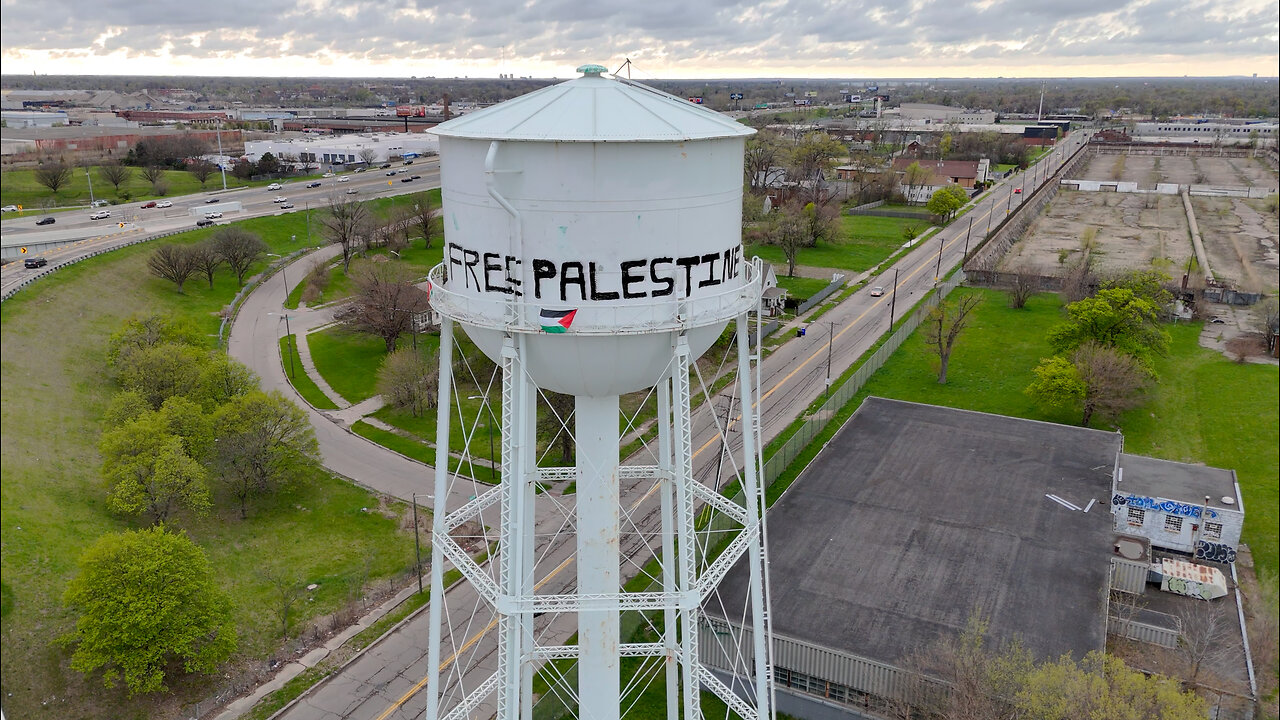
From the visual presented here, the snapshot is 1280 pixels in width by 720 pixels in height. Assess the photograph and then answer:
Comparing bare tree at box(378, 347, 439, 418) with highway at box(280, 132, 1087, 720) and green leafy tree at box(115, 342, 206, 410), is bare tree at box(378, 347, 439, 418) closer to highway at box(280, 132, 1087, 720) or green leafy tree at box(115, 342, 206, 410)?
highway at box(280, 132, 1087, 720)

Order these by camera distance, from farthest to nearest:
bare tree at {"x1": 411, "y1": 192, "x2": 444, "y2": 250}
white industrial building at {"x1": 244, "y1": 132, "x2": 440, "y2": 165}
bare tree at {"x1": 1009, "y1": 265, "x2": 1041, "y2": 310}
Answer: white industrial building at {"x1": 244, "y1": 132, "x2": 440, "y2": 165}, bare tree at {"x1": 411, "y1": 192, "x2": 444, "y2": 250}, bare tree at {"x1": 1009, "y1": 265, "x2": 1041, "y2": 310}

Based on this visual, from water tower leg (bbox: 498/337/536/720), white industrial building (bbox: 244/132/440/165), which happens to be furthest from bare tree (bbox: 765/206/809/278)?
water tower leg (bbox: 498/337/536/720)

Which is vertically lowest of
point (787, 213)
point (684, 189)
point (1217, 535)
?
point (1217, 535)

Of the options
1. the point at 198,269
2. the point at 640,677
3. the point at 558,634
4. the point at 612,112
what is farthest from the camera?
the point at 198,269

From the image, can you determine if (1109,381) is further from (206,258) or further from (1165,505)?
(206,258)

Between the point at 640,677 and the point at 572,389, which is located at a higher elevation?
the point at 572,389

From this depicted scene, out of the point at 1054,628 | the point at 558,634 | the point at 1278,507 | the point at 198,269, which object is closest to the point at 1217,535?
the point at 1278,507

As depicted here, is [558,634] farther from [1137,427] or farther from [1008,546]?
[1137,427]

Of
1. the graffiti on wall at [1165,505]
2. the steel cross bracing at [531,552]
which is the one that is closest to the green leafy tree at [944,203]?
the graffiti on wall at [1165,505]
